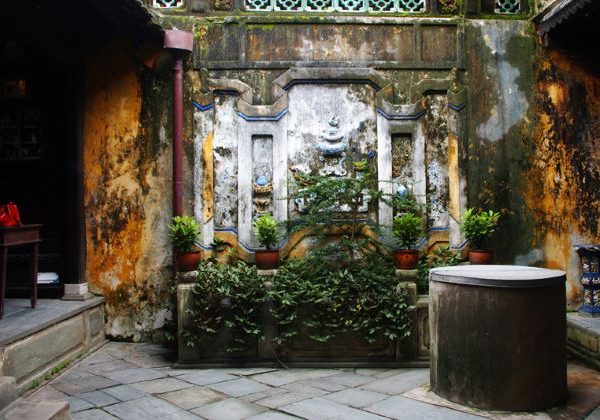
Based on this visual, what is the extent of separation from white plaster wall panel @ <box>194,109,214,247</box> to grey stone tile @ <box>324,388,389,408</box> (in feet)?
9.31

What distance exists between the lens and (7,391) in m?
4.20

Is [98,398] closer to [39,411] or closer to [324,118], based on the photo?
[39,411]

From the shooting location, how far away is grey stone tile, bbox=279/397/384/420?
4.23m

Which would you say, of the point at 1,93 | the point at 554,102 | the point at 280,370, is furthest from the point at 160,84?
the point at 554,102

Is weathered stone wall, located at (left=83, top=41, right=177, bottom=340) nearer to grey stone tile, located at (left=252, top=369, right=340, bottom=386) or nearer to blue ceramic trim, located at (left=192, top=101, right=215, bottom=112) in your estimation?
blue ceramic trim, located at (left=192, top=101, right=215, bottom=112)

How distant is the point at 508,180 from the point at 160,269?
15.7ft

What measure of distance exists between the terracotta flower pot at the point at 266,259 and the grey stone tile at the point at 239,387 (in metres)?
1.32

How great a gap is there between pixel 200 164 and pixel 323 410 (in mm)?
3705

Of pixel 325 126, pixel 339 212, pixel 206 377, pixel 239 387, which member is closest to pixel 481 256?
pixel 339 212

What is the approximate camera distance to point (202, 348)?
19.2 ft

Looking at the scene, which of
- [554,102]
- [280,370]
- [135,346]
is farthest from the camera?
[554,102]

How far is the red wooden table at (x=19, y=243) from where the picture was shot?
5266mm

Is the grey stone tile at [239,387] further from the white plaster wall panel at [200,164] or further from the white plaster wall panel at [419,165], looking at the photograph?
the white plaster wall panel at [419,165]

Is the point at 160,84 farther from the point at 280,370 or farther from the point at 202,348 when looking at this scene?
the point at 280,370
